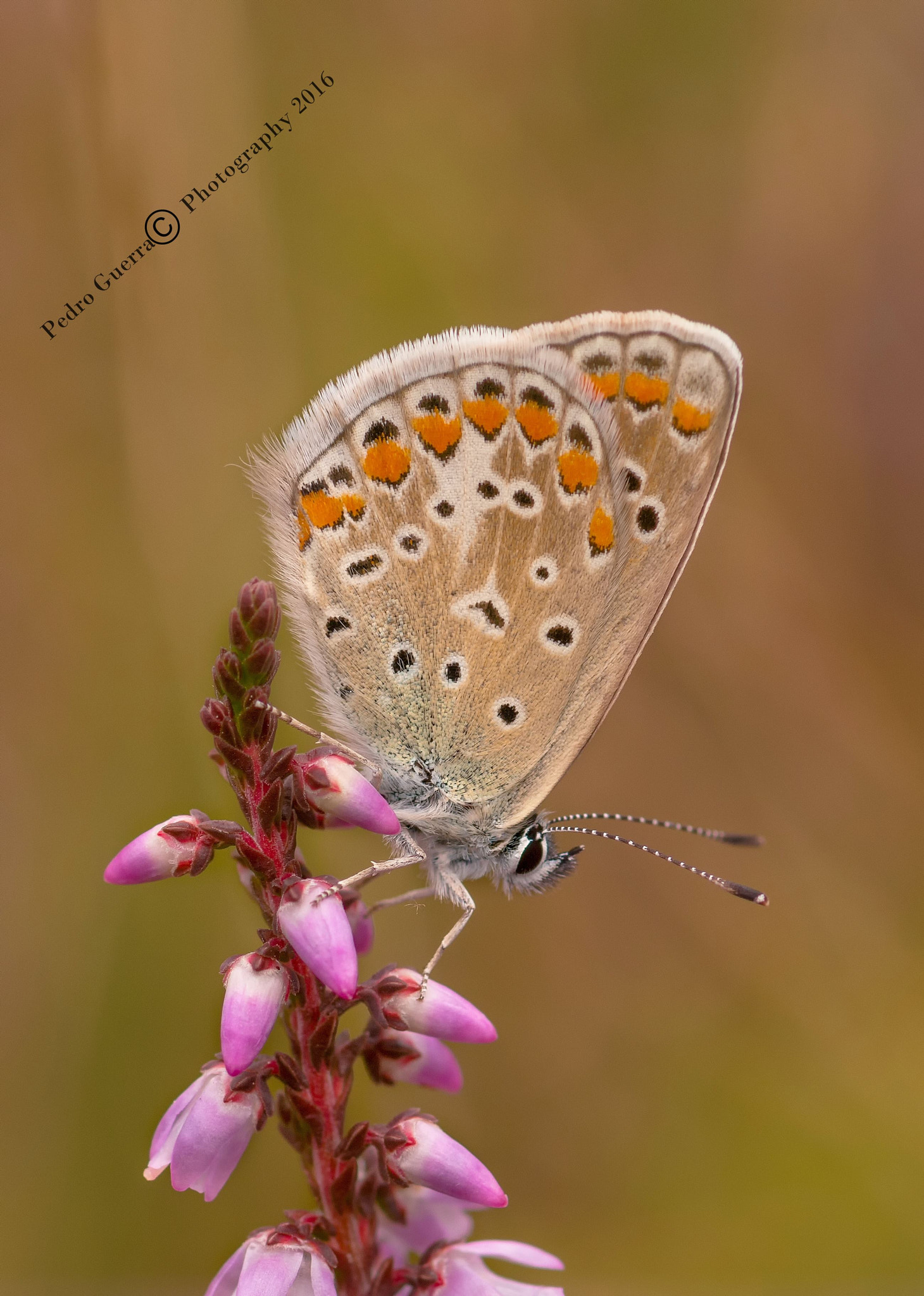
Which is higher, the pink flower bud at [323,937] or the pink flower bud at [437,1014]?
the pink flower bud at [437,1014]

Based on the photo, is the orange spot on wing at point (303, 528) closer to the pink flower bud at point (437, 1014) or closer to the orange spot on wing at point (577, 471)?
the orange spot on wing at point (577, 471)

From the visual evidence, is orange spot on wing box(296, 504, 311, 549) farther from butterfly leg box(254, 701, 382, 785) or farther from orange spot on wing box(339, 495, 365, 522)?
butterfly leg box(254, 701, 382, 785)

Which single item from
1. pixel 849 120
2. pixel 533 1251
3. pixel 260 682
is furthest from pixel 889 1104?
pixel 849 120

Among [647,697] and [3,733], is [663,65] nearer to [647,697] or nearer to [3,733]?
[647,697]

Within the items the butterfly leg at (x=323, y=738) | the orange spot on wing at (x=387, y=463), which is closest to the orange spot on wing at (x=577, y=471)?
the orange spot on wing at (x=387, y=463)

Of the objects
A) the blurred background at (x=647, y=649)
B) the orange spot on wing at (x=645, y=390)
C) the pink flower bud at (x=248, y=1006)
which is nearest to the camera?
the pink flower bud at (x=248, y=1006)
